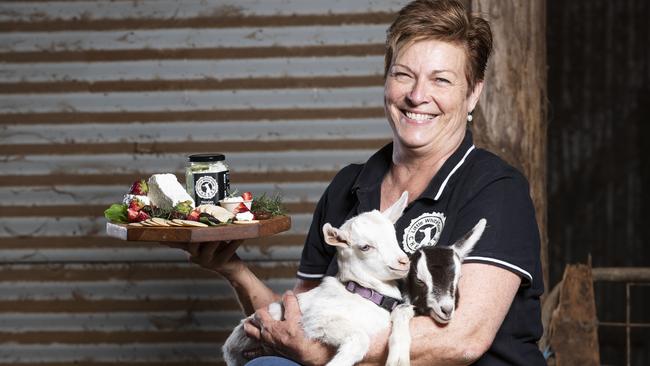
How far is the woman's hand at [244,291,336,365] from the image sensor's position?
8.17 ft

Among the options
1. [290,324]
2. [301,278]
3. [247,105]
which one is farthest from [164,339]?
A: [290,324]

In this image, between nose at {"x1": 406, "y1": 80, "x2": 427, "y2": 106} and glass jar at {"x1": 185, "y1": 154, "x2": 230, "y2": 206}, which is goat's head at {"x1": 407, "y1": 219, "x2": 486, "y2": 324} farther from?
glass jar at {"x1": 185, "y1": 154, "x2": 230, "y2": 206}

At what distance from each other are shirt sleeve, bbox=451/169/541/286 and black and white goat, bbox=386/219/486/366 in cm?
11

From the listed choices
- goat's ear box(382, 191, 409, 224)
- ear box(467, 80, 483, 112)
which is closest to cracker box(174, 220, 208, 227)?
goat's ear box(382, 191, 409, 224)

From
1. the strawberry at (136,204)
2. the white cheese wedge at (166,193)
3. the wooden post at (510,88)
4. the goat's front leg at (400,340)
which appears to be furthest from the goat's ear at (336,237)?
the wooden post at (510,88)

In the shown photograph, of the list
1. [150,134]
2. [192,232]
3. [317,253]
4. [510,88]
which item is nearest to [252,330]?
[192,232]

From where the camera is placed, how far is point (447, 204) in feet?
8.87

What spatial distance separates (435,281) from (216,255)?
0.86 metres

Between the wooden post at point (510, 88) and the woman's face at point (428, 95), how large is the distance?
1.51 metres

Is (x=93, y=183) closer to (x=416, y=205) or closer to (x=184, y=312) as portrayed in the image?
(x=184, y=312)

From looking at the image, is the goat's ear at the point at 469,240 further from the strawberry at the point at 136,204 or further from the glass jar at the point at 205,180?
the strawberry at the point at 136,204

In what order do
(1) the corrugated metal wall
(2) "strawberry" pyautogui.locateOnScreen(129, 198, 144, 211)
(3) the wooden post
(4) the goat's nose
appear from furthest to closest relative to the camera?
1. (1) the corrugated metal wall
2. (3) the wooden post
3. (2) "strawberry" pyautogui.locateOnScreen(129, 198, 144, 211)
4. (4) the goat's nose

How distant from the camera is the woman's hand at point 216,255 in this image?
114 inches

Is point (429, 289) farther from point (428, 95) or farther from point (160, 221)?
point (160, 221)
